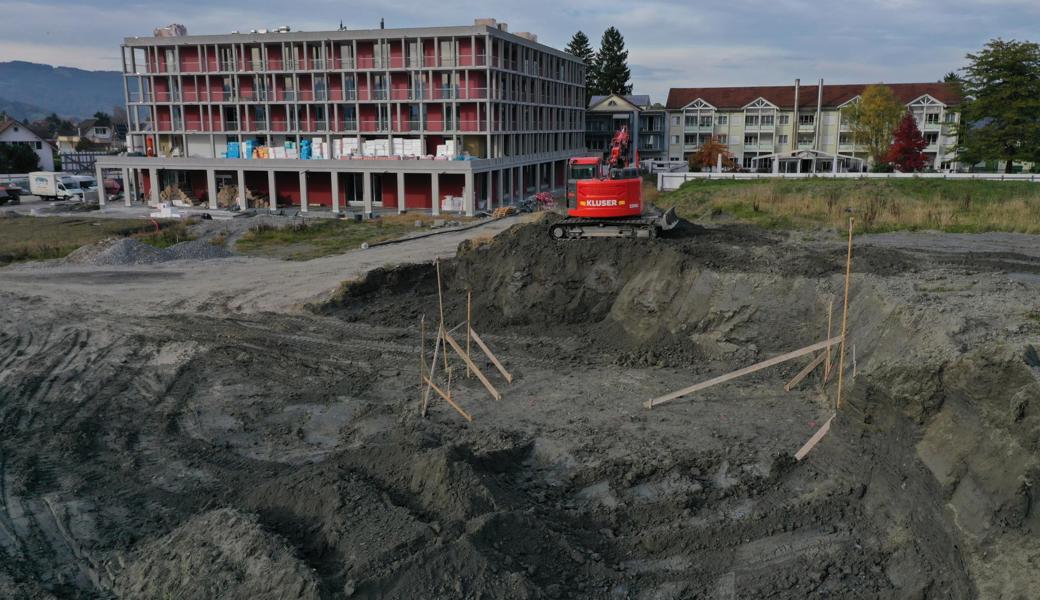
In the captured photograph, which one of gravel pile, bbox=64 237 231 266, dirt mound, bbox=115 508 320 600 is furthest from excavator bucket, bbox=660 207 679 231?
gravel pile, bbox=64 237 231 266

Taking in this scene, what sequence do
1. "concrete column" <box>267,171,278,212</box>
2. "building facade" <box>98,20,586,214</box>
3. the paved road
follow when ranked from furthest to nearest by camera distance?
"concrete column" <box>267,171,278,212</box>
"building facade" <box>98,20,586,214</box>
the paved road

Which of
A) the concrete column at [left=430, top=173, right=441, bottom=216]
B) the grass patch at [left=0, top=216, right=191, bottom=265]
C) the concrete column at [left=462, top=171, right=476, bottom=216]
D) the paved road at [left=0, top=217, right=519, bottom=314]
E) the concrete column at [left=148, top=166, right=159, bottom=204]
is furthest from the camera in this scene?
the concrete column at [left=148, top=166, right=159, bottom=204]

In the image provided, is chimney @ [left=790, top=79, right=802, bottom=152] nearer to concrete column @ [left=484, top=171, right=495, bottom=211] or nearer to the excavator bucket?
concrete column @ [left=484, top=171, right=495, bottom=211]

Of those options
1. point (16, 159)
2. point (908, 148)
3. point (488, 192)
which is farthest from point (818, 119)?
point (16, 159)

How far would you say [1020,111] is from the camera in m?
46.0

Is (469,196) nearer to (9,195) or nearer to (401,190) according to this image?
(401,190)

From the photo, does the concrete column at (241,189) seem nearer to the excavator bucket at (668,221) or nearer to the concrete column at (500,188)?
the concrete column at (500,188)

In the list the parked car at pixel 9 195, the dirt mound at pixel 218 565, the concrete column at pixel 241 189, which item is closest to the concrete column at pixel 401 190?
the concrete column at pixel 241 189

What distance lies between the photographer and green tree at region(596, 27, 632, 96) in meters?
97.0

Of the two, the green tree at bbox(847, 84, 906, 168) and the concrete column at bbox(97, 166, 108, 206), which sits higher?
the green tree at bbox(847, 84, 906, 168)

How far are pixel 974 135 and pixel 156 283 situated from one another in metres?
46.4

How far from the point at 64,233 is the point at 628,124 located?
5482 centimetres

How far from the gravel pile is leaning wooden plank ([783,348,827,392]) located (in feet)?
80.4

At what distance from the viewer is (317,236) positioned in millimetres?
39344
